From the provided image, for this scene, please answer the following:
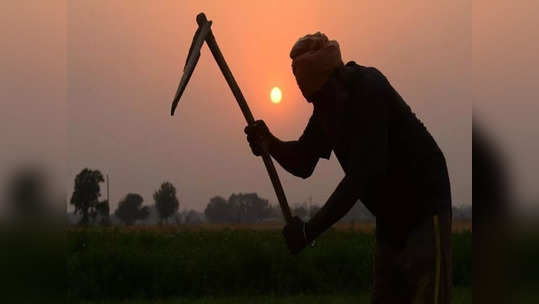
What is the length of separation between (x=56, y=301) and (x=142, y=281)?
1174 cm

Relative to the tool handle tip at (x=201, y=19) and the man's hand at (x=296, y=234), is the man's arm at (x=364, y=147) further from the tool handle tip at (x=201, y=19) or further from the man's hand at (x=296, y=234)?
the tool handle tip at (x=201, y=19)

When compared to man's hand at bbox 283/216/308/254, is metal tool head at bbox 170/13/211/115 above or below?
above

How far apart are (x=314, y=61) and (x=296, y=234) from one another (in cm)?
81

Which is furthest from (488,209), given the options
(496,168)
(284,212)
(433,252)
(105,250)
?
(105,250)

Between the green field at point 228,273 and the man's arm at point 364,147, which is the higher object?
the man's arm at point 364,147

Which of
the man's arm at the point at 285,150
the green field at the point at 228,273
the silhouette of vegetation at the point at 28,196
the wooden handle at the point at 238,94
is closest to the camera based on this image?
the silhouette of vegetation at the point at 28,196

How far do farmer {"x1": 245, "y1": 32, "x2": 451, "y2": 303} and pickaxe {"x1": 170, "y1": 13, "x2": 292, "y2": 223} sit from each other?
1.83 feet

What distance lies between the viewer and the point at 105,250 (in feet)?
48.7

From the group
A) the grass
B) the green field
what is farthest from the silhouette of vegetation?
the green field

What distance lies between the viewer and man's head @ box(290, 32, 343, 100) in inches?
134

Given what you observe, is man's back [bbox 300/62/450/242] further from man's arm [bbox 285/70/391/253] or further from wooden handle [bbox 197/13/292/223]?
wooden handle [bbox 197/13/292/223]

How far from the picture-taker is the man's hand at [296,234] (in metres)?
3.45

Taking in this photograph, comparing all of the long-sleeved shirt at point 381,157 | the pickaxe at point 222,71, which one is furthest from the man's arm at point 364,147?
the pickaxe at point 222,71

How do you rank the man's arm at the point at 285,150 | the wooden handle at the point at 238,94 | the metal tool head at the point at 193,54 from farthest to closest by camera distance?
the man's arm at the point at 285,150 < the wooden handle at the point at 238,94 < the metal tool head at the point at 193,54
